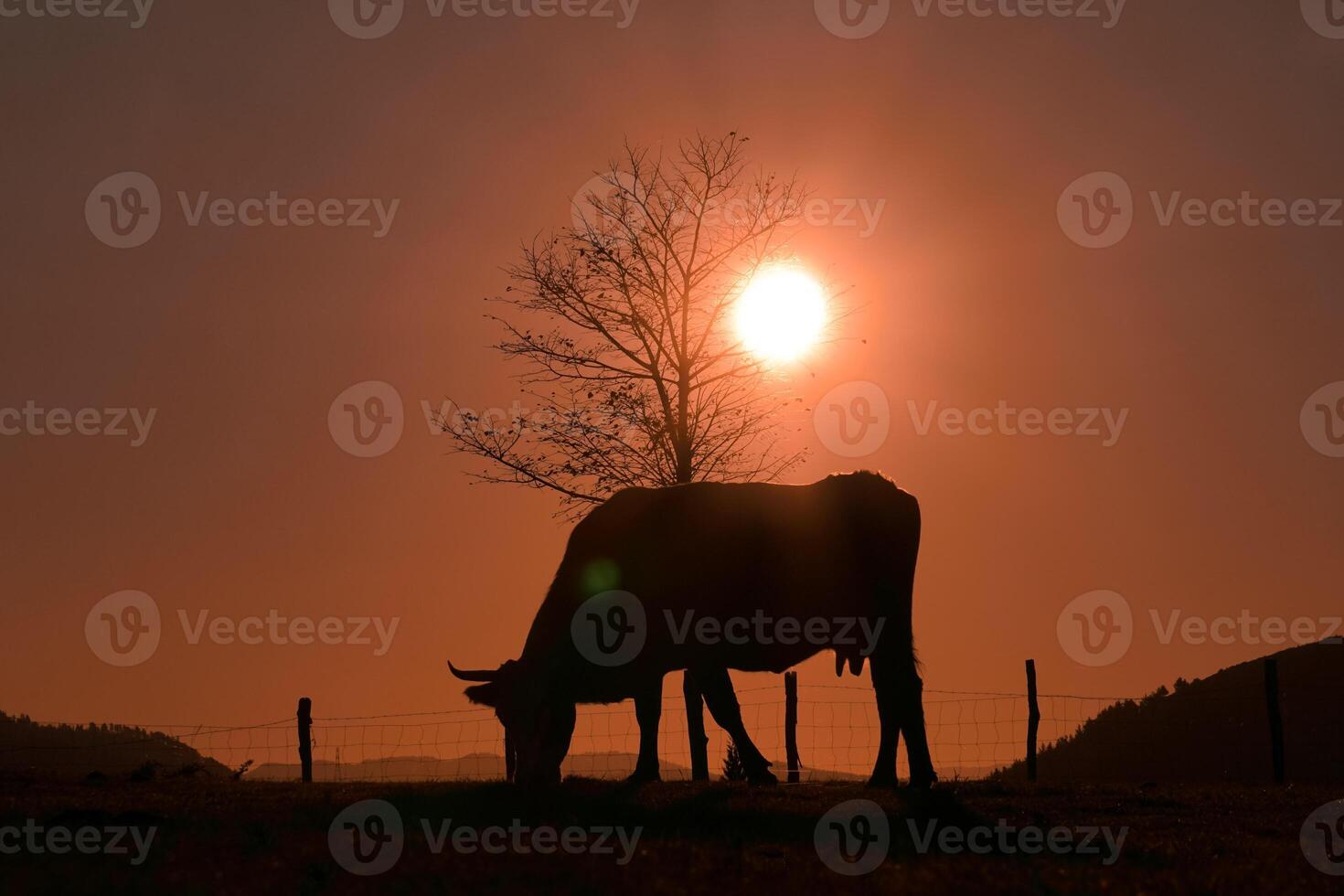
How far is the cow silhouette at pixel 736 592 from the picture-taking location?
1619cm

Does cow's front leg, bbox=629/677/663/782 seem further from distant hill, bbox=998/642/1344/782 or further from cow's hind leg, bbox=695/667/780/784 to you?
distant hill, bbox=998/642/1344/782

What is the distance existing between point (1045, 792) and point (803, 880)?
28.0ft

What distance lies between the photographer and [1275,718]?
73.0ft

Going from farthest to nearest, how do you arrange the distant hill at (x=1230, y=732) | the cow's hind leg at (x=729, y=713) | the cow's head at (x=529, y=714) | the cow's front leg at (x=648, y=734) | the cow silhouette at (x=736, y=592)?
the distant hill at (x=1230, y=732) < the cow's hind leg at (x=729, y=713) < the cow's front leg at (x=648, y=734) < the cow silhouette at (x=736, y=592) < the cow's head at (x=529, y=714)

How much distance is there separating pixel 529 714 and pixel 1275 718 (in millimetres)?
13854

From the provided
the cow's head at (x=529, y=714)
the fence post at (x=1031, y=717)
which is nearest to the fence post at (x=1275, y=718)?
the fence post at (x=1031, y=717)

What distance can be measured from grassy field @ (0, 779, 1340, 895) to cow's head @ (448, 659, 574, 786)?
16.3 inches

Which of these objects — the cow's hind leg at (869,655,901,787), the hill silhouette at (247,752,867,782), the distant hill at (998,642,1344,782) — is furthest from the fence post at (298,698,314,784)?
the distant hill at (998,642,1344,782)

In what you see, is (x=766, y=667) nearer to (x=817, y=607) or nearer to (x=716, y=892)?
(x=817, y=607)

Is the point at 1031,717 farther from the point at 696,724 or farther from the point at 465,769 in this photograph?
the point at 465,769

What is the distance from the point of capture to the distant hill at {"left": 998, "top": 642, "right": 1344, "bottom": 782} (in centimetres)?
4506

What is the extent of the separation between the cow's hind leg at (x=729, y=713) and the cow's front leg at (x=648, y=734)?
2.65 ft

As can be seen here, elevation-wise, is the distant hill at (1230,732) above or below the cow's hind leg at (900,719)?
below

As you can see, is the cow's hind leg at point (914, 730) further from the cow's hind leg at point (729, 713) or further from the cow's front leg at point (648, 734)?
→ the cow's front leg at point (648, 734)
